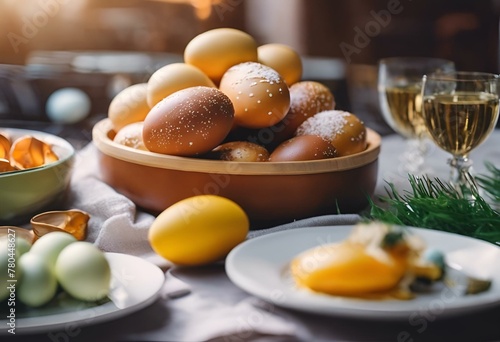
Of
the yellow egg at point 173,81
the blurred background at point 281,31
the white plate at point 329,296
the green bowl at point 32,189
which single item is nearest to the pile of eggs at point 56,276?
the white plate at point 329,296

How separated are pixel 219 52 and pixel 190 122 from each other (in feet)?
0.52

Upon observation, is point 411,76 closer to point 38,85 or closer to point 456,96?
point 456,96

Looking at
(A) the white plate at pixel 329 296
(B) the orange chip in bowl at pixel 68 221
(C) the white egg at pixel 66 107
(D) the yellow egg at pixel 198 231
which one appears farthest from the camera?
(C) the white egg at pixel 66 107

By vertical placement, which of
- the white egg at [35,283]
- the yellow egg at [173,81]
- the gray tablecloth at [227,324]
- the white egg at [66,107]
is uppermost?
the yellow egg at [173,81]

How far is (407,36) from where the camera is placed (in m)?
2.90

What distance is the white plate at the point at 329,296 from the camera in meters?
0.45

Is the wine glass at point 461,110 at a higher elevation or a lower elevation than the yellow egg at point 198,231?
higher

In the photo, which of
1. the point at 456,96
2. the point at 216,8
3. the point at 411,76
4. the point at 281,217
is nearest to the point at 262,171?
the point at 281,217

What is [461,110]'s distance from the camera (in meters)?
0.83

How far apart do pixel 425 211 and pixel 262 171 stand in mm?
176

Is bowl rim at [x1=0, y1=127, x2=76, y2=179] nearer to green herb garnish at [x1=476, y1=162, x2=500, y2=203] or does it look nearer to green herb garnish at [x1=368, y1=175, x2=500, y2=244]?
green herb garnish at [x1=368, y1=175, x2=500, y2=244]

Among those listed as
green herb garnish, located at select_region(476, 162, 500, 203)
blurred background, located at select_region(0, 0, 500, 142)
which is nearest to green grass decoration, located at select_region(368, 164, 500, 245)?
green herb garnish, located at select_region(476, 162, 500, 203)

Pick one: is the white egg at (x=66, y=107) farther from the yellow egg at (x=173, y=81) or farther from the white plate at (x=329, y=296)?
the white plate at (x=329, y=296)

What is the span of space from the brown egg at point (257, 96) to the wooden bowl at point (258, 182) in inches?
2.9
